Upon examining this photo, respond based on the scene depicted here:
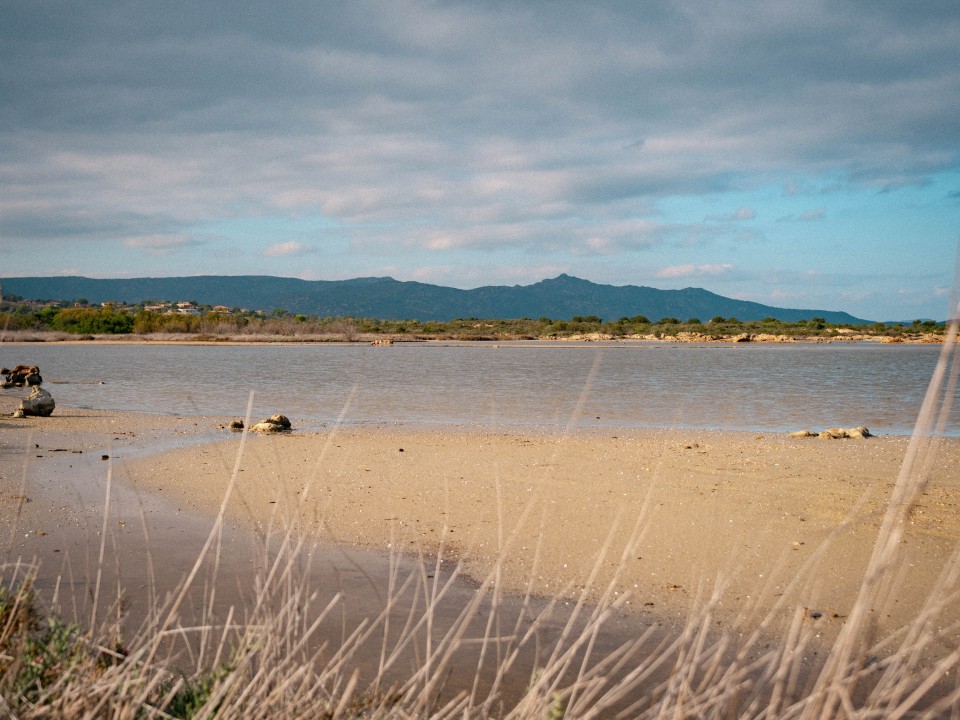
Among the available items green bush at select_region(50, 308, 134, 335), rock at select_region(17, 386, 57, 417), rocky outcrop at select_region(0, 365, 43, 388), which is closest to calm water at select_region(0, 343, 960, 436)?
rocky outcrop at select_region(0, 365, 43, 388)

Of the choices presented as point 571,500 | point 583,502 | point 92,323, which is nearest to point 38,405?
point 571,500

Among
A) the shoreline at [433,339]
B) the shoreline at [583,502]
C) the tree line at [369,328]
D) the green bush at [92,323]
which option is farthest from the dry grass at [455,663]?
the green bush at [92,323]

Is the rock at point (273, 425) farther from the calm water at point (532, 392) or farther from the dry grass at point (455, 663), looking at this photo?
the dry grass at point (455, 663)

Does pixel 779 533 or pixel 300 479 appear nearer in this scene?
pixel 779 533

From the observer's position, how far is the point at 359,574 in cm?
610

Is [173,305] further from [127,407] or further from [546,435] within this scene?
[546,435]

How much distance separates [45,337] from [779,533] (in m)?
84.5

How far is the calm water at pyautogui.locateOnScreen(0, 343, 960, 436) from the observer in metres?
17.1

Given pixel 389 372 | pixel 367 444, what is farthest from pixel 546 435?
pixel 389 372

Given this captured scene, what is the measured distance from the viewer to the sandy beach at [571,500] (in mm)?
5957

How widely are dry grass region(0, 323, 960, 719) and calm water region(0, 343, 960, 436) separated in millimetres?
5921

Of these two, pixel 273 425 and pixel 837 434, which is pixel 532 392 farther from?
pixel 837 434

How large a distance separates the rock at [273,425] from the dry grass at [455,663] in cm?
743

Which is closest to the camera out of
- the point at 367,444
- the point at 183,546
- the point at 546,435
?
the point at 183,546
